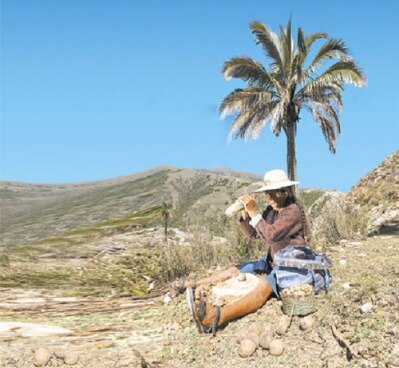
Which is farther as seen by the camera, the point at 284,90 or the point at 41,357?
the point at 284,90

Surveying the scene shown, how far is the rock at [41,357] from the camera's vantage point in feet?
17.7

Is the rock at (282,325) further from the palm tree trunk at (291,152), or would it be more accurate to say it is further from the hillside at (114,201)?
the palm tree trunk at (291,152)

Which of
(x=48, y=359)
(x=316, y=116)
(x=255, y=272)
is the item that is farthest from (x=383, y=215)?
(x=48, y=359)

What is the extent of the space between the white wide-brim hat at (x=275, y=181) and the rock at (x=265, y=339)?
5.25 feet

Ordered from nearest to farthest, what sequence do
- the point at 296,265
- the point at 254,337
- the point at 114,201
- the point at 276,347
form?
the point at 276,347, the point at 254,337, the point at 296,265, the point at 114,201

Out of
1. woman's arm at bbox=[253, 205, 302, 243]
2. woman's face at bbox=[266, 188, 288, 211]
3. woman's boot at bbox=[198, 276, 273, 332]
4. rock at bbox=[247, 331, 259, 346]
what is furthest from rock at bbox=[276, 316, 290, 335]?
woman's face at bbox=[266, 188, 288, 211]

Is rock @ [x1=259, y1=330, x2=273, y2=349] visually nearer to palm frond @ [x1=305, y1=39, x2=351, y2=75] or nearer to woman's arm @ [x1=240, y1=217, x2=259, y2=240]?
woman's arm @ [x1=240, y1=217, x2=259, y2=240]

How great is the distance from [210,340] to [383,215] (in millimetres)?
10749

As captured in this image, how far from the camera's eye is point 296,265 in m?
5.80

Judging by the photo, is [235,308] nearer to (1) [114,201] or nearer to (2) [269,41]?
(2) [269,41]

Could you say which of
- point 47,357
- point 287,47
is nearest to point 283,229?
point 47,357

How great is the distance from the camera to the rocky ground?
503 cm

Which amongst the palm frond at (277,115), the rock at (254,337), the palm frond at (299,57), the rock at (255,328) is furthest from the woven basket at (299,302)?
the palm frond at (299,57)

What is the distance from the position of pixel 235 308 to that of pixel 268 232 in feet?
2.86
